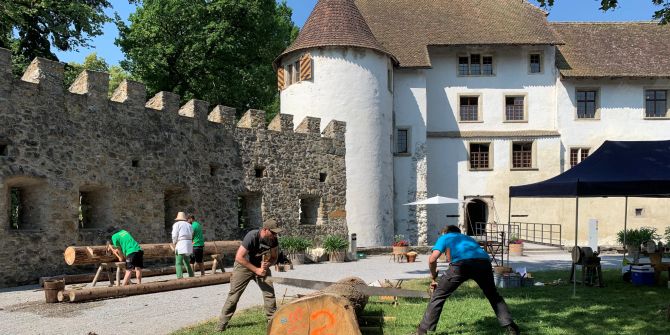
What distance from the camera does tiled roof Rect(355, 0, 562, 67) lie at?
2831cm

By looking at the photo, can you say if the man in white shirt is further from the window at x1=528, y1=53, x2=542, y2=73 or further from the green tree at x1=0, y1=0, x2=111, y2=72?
the window at x1=528, y1=53, x2=542, y2=73

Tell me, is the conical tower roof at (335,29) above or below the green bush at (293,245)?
above

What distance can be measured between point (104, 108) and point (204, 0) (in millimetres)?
14459

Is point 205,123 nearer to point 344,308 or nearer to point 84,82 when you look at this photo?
point 84,82

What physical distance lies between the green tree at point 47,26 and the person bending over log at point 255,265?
16.1 meters

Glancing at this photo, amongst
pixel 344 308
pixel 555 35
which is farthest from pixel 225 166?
pixel 555 35

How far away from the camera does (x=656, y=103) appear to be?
29484 millimetres

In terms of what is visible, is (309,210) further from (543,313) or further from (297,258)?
(543,313)

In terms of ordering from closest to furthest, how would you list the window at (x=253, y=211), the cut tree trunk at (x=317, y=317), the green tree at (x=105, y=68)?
the cut tree trunk at (x=317, y=317), the window at (x=253, y=211), the green tree at (x=105, y=68)

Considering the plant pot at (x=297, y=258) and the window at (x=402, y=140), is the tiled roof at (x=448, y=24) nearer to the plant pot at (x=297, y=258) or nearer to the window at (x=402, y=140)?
the window at (x=402, y=140)

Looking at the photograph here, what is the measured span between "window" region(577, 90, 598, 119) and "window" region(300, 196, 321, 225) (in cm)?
1437

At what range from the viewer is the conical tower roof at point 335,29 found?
24594 mm

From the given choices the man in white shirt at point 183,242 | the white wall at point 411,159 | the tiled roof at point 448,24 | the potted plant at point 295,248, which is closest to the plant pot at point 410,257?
the potted plant at point 295,248

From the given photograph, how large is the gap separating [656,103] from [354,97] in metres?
15.5
